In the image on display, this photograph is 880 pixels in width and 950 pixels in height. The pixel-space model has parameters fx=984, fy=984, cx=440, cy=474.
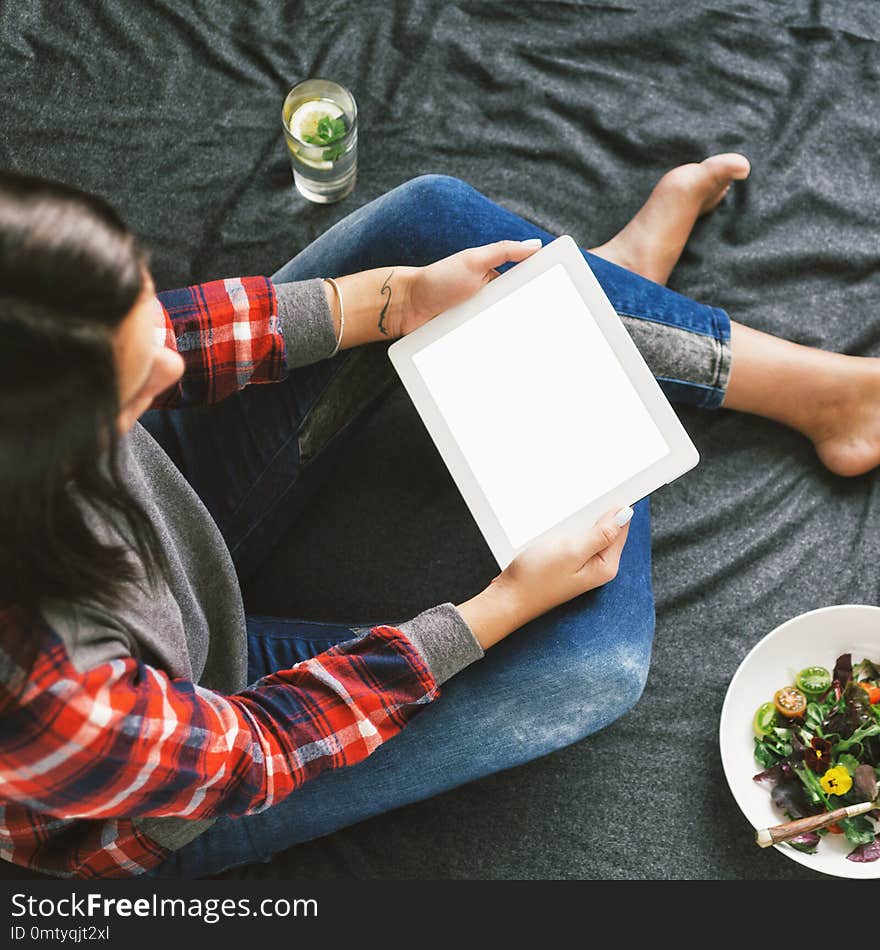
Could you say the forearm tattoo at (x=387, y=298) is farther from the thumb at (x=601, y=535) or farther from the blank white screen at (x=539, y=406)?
the thumb at (x=601, y=535)

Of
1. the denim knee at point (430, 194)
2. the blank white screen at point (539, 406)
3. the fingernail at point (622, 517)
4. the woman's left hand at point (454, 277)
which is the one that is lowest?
the fingernail at point (622, 517)

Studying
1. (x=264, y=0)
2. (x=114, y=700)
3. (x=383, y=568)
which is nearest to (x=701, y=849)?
(x=383, y=568)

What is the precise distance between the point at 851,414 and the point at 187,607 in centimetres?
75

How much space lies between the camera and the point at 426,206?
92 centimetres

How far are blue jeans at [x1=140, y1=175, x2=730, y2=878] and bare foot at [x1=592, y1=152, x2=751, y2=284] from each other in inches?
6.4

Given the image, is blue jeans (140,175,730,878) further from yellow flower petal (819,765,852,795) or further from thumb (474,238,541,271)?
yellow flower petal (819,765,852,795)

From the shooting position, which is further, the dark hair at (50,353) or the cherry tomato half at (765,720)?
the cherry tomato half at (765,720)

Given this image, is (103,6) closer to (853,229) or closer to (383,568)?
(383,568)

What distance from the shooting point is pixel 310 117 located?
3.71 feet

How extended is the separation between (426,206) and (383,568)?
41 centimetres

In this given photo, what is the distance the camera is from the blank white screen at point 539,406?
87cm

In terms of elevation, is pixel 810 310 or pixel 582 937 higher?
pixel 810 310

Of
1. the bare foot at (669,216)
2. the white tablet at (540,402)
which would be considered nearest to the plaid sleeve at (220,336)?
the white tablet at (540,402)

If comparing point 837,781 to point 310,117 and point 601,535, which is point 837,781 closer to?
point 601,535
